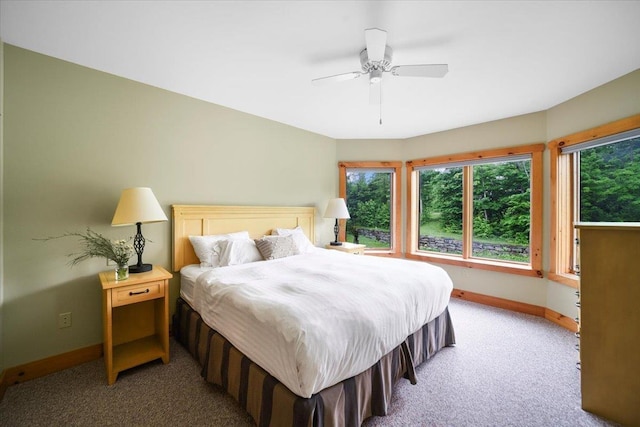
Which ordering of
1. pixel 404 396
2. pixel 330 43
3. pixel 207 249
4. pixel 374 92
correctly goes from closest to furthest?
pixel 404 396, pixel 330 43, pixel 374 92, pixel 207 249

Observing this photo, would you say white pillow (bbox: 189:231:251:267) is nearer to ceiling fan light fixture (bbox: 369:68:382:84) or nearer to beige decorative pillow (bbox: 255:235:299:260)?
beige decorative pillow (bbox: 255:235:299:260)

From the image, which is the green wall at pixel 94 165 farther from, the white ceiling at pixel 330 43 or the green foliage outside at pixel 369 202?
the green foliage outside at pixel 369 202

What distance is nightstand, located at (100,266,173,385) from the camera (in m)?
1.92

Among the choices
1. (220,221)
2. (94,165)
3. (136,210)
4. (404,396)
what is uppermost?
(94,165)

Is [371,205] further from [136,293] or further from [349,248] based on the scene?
[136,293]

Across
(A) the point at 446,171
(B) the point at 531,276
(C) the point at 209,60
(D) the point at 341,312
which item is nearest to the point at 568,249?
(B) the point at 531,276

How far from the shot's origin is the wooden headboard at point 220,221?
2.71m

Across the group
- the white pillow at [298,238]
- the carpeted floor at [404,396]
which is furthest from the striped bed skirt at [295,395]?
the white pillow at [298,238]

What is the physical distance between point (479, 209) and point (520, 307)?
1412 millimetres

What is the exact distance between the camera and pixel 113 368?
194 centimetres

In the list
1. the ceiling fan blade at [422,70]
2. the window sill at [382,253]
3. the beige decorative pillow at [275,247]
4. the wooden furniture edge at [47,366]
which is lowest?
the wooden furniture edge at [47,366]

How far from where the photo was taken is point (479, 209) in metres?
3.88

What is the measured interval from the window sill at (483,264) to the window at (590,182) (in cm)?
26

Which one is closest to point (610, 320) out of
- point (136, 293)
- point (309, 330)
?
point (309, 330)
